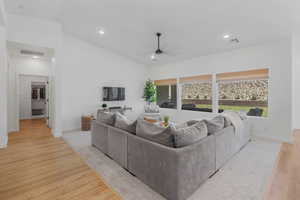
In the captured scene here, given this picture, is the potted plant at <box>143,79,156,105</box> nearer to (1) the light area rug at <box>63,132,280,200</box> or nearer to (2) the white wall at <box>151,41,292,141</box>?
(2) the white wall at <box>151,41,292,141</box>

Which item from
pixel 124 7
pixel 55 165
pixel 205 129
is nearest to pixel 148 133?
pixel 205 129

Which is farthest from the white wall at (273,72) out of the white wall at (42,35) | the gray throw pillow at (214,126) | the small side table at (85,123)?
the white wall at (42,35)

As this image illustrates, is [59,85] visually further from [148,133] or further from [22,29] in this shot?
[148,133]

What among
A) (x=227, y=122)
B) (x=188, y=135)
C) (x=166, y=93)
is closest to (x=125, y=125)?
(x=188, y=135)

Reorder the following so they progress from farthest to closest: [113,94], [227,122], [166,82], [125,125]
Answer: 1. [166,82]
2. [113,94]
3. [227,122]
4. [125,125]

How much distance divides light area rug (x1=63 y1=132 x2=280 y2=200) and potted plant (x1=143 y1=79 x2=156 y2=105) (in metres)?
3.96

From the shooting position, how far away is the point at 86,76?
5.20 meters

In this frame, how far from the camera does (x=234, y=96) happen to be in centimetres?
470

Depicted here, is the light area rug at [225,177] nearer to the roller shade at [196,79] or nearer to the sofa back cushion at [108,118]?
the sofa back cushion at [108,118]

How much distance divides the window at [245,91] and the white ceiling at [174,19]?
0.87m

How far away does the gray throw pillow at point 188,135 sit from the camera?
1.77 meters

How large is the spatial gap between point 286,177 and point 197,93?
374cm

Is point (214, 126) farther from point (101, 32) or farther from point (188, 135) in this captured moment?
point (101, 32)

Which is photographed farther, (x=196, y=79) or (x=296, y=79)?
(x=196, y=79)
